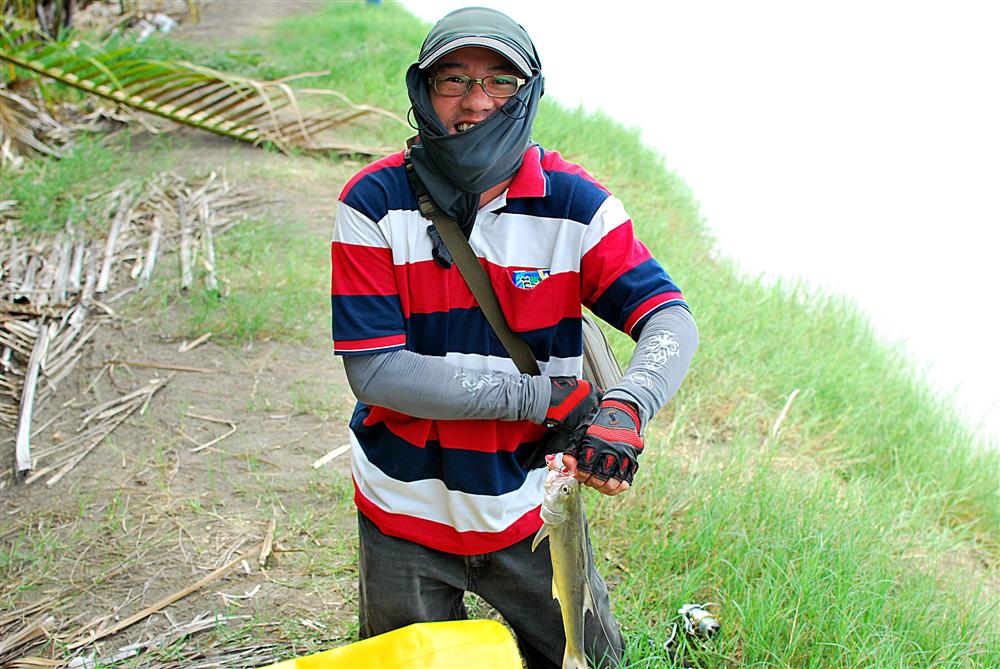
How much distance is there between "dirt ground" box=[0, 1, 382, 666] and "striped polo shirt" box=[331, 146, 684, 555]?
121 cm

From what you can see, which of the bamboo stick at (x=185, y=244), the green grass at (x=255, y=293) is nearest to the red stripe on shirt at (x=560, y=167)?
the green grass at (x=255, y=293)

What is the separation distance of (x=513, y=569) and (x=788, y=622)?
1.22 m

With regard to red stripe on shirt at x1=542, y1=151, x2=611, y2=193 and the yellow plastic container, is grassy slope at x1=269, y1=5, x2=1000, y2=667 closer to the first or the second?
the yellow plastic container

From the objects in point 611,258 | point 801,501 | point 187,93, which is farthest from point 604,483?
point 187,93

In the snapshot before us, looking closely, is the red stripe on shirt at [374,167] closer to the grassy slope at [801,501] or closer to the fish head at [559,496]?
the fish head at [559,496]

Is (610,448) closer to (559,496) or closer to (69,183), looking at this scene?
(559,496)

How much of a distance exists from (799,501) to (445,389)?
2333mm

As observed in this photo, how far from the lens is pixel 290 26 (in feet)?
45.7

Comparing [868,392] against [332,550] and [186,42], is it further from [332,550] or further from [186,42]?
[186,42]

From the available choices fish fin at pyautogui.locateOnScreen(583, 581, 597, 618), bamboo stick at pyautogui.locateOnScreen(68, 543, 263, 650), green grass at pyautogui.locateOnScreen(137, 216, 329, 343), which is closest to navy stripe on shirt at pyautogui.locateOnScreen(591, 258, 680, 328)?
fish fin at pyautogui.locateOnScreen(583, 581, 597, 618)

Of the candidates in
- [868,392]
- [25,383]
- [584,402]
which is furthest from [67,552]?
[868,392]

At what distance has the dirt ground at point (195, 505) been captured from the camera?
131 inches

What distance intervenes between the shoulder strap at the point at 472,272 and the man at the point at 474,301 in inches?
0.8

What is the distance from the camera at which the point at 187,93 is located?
8031 mm
